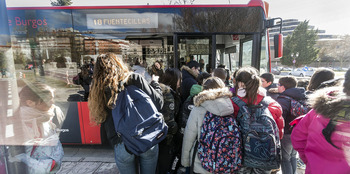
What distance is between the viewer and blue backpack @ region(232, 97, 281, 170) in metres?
1.57

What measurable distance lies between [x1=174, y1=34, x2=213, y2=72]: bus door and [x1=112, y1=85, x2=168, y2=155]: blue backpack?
2036 millimetres

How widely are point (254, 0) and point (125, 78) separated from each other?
3.24 m

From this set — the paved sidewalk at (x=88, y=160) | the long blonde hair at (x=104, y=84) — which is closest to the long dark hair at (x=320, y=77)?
the long blonde hair at (x=104, y=84)

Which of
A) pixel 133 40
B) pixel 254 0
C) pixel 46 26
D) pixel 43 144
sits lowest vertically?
pixel 43 144

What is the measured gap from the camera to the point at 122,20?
336 cm

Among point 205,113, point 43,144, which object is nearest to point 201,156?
point 205,113

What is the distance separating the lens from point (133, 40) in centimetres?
345

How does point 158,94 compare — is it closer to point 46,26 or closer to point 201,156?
point 201,156

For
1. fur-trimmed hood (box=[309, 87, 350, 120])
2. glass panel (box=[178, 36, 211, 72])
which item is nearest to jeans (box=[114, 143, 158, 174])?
fur-trimmed hood (box=[309, 87, 350, 120])

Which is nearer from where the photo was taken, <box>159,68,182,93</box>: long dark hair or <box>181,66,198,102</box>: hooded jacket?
<box>159,68,182,93</box>: long dark hair

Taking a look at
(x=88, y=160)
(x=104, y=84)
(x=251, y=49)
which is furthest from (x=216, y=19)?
(x=88, y=160)

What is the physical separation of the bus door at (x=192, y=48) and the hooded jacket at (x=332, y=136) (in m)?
2.58

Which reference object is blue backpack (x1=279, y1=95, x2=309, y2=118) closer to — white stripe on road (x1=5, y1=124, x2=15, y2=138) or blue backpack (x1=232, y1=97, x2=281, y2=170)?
blue backpack (x1=232, y1=97, x2=281, y2=170)

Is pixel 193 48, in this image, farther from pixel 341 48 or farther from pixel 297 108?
pixel 341 48
